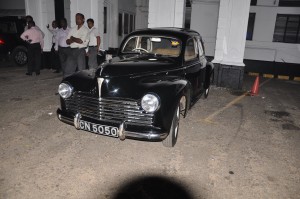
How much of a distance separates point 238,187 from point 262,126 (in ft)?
8.62

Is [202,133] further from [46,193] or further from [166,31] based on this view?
[46,193]

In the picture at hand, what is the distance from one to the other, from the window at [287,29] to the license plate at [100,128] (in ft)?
44.4

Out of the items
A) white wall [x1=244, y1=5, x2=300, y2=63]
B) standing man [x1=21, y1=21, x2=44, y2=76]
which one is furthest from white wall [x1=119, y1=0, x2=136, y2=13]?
white wall [x1=244, y1=5, x2=300, y2=63]

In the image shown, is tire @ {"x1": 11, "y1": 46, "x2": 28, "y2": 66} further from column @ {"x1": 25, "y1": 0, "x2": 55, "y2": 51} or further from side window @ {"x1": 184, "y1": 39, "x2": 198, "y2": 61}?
side window @ {"x1": 184, "y1": 39, "x2": 198, "y2": 61}

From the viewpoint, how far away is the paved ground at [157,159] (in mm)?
3068

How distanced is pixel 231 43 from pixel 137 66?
5.83 metres

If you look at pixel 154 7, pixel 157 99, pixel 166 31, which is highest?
pixel 154 7

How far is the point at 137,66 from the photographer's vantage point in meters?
4.17

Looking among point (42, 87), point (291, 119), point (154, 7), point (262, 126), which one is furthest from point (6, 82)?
point (291, 119)

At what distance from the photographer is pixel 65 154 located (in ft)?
12.7

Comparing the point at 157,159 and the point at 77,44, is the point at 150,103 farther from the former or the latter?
the point at 77,44

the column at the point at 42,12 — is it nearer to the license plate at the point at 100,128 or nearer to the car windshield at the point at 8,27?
the car windshield at the point at 8,27

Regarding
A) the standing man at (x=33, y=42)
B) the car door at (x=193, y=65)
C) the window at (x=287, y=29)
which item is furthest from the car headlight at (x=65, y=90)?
the window at (x=287, y=29)

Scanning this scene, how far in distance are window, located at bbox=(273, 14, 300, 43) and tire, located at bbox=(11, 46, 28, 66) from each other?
13156mm
